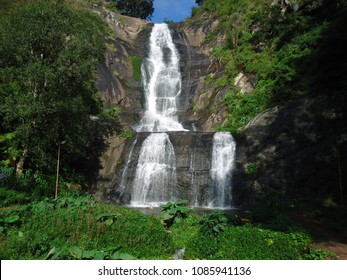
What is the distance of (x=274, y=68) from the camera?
23.0 m

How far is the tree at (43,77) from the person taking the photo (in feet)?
48.3

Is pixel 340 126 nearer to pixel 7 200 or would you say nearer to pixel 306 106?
pixel 306 106

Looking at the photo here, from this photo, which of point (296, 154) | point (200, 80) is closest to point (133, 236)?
point (296, 154)

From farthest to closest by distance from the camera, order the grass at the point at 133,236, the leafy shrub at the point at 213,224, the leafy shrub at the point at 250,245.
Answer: the leafy shrub at the point at 213,224 → the grass at the point at 133,236 → the leafy shrub at the point at 250,245

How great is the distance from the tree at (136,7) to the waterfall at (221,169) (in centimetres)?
5215

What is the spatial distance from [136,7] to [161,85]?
1541 inches

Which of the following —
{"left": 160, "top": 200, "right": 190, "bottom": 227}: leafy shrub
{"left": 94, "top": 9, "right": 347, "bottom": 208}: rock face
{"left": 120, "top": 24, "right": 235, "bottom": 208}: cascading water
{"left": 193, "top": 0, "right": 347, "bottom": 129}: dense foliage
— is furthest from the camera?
{"left": 193, "top": 0, "right": 347, "bottom": 129}: dense foliage

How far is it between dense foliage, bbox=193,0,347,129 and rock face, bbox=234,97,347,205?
72.7 inches

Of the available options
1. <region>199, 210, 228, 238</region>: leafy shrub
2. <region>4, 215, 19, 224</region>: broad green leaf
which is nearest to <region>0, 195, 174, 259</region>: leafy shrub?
<region>4, 215, 19, 224</region>: broad green leaf

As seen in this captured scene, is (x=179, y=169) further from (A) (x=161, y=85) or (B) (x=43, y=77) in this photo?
(A) (x=161, y=85)

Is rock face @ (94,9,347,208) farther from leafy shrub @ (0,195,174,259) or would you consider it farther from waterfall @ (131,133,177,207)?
leafy shrub @ (0,195,174,259)

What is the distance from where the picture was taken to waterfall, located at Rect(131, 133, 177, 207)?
18125 mm

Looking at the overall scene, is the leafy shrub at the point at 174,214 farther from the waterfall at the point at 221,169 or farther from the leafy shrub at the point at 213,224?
the waterfall at the point at 221,169

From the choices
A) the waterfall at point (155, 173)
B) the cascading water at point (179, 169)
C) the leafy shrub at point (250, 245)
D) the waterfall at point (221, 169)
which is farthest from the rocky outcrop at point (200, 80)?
the leafy shrub at point (250, 245)
